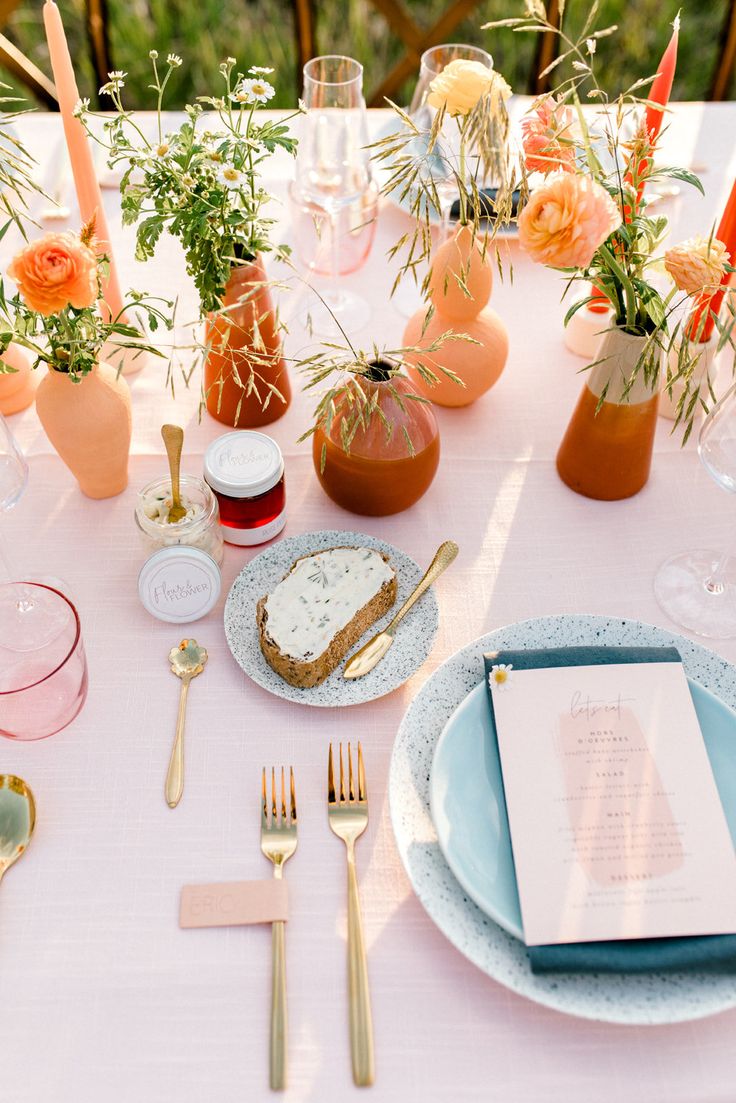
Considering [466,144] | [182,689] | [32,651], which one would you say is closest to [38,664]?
[32,651]

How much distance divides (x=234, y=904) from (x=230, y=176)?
0.72 metres

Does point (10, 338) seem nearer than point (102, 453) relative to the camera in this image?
Yes

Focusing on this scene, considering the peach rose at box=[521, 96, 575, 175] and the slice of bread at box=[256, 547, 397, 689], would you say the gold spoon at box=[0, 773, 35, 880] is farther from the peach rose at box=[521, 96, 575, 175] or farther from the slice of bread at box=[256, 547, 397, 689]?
the peach rose at box=[521, 96, 575, 175]

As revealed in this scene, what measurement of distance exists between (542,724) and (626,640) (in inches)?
5.9

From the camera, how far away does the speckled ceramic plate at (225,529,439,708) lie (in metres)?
0.94

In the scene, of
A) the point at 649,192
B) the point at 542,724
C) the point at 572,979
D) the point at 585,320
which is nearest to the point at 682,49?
the point at 649,192

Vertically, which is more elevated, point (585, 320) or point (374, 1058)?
point (585, 320)

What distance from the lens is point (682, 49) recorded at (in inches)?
132

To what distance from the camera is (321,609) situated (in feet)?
3.19

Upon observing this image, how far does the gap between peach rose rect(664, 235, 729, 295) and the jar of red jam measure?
18.5 inches

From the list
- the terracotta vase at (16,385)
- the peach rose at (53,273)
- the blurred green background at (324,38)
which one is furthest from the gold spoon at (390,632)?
the blurred green background at (324,38)

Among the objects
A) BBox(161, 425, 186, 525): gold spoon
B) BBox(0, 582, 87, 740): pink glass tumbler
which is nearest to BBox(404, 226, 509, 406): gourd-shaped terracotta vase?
BBox(161, 425, 186, 525): gold spoon

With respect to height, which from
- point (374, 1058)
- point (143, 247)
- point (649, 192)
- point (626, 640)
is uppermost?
point (143, 247)

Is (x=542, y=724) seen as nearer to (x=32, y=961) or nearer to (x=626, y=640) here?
(x=626, y=640)
